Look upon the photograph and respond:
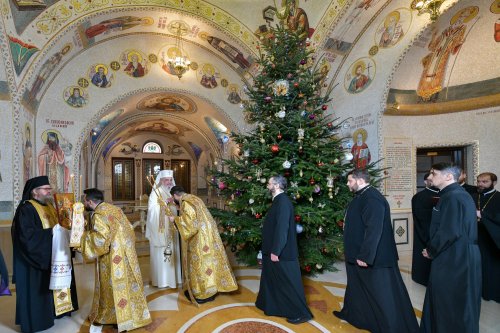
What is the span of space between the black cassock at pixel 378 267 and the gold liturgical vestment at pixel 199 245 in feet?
6.77

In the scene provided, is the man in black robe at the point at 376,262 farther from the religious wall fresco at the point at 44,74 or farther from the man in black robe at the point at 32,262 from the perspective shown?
the religious wall fresco at the point at 44,74

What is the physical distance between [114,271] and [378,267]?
9.64 ft

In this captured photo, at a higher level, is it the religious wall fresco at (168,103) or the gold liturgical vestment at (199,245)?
the religious wall fresco at (168,103)

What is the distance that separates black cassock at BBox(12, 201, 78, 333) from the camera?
3.62m

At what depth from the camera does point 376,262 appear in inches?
131

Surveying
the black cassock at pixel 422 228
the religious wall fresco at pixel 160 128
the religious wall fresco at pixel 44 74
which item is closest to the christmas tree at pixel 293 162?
the black cassock at pixel 422 228

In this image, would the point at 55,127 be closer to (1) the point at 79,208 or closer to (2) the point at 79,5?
(2) the point at 79,5

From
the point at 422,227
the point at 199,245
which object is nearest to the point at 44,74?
the point at 199,245

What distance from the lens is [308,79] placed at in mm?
5805

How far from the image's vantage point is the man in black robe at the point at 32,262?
3623 millimetres

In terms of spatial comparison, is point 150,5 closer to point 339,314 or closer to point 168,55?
point 168,55

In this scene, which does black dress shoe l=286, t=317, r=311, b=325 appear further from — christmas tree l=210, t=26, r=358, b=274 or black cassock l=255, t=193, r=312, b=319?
christmas tree l=210, t=26, r=358, b=274

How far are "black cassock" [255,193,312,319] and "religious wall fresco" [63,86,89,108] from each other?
7.83 meters

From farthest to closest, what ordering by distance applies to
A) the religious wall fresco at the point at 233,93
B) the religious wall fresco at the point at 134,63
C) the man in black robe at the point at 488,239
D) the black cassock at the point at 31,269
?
1. the religious wall fresco at the point at 233,93
2. the religious wall fresco at the point at 134,63
3. the man in black robe at the point at 488,239
4. the black cassock at the point at 31,269
